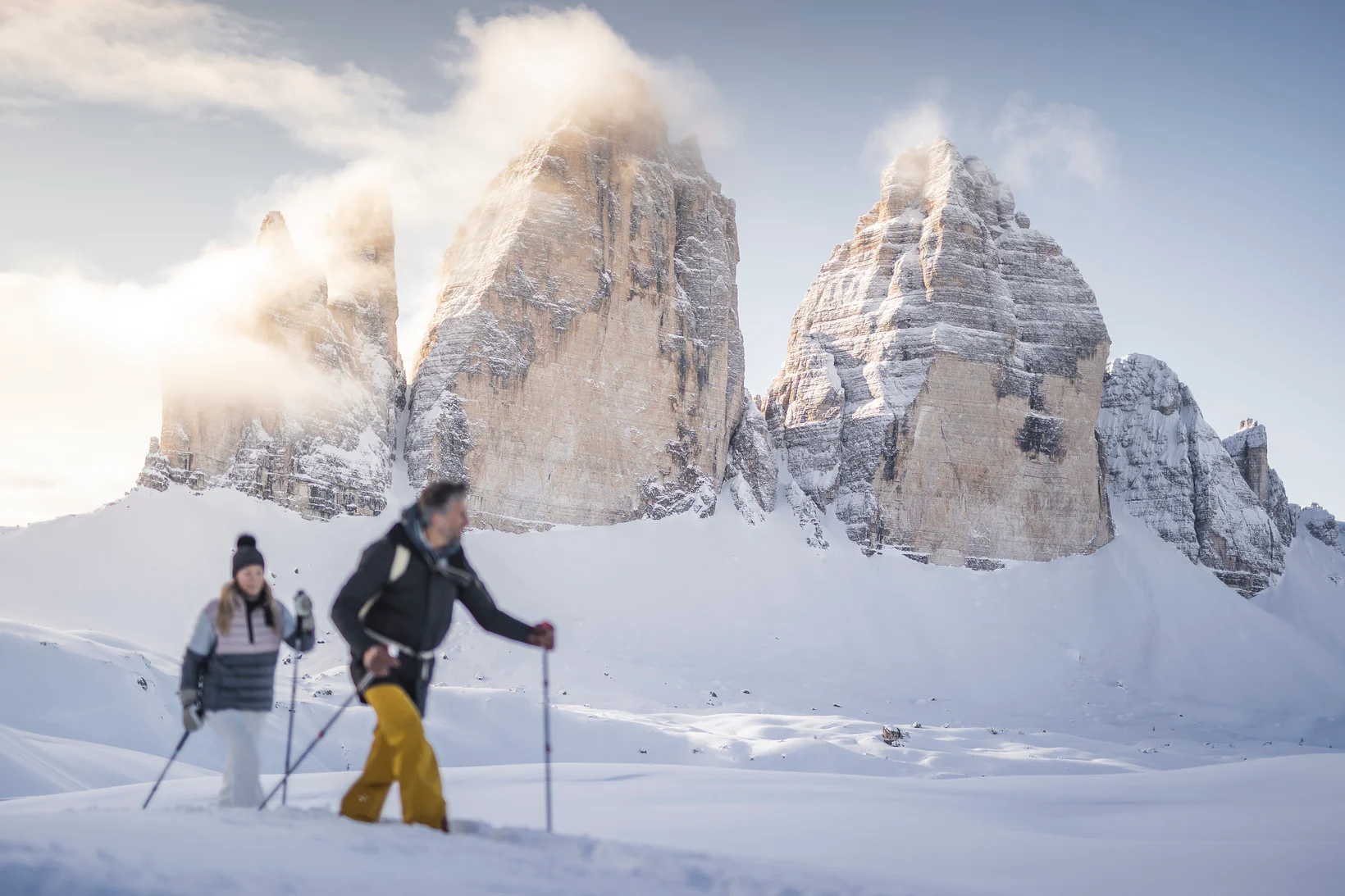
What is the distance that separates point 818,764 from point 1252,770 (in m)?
13.8

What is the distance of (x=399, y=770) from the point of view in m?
4.45

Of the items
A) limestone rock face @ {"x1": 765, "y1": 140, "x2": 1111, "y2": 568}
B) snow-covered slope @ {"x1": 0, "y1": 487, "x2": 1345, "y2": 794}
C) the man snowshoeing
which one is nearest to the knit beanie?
the man snowshoeing

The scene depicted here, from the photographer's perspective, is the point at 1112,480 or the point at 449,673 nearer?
the point at 449,673

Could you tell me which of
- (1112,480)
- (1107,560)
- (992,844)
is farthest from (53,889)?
(1112,480)

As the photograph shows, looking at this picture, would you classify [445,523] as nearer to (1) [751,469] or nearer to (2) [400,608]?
(2) [400,608]

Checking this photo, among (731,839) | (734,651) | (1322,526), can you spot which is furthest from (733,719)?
(1322,526)

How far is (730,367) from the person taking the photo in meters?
51.9

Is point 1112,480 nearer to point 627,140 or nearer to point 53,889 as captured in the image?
point 627,140

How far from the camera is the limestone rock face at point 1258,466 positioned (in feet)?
219

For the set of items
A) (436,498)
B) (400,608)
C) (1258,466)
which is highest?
(1258,466)

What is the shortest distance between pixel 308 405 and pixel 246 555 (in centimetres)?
3585

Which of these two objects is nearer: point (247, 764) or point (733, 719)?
point (247, 764)

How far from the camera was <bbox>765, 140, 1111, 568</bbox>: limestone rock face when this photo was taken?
52531 millimetres

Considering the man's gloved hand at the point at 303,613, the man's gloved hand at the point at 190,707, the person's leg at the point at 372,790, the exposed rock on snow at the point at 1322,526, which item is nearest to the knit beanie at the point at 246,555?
the man's gloved hand at the point at 303,613
